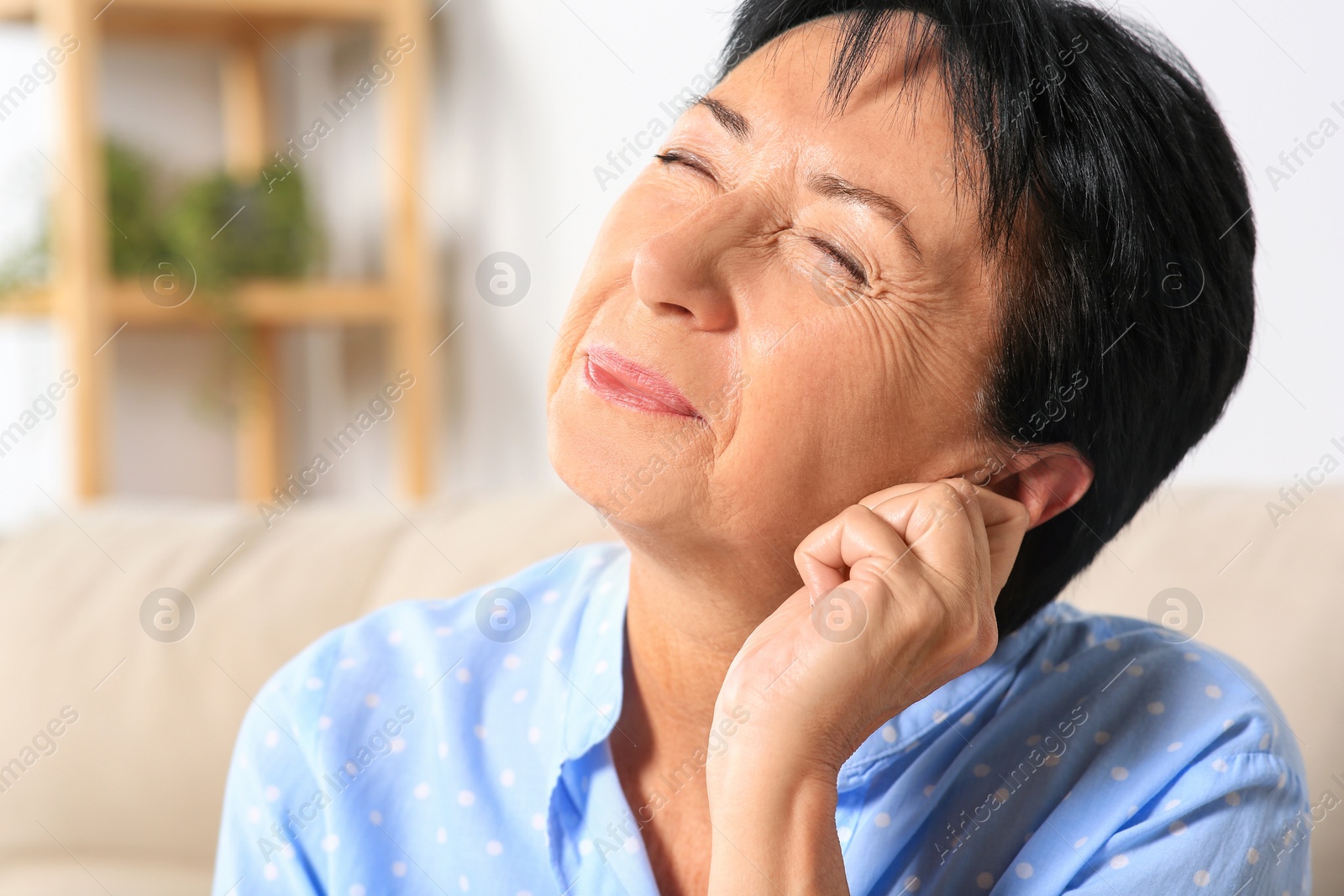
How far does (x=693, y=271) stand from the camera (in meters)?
0.83

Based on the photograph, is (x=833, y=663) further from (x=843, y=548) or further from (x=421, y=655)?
(x=421, y=655)

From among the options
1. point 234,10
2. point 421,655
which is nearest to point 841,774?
point 421,655

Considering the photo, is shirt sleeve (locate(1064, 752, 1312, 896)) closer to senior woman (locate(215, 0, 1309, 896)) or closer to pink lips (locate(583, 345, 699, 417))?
senior woman (locate(215, 0, 1309, 896))

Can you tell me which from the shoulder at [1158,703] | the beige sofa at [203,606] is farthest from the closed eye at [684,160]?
the beige sofa at [203,606]

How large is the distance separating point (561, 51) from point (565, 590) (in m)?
1.61

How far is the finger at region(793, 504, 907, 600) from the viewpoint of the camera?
33.2 inches

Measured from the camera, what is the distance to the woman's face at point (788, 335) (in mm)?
833

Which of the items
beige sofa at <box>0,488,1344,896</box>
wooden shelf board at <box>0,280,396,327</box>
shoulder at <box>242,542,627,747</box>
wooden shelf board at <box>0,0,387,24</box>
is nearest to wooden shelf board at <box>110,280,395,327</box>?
wooden shelf board at <box>0,280,396,327</box>

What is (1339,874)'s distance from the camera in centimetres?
118

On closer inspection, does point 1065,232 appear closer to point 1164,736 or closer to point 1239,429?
point 1164,736

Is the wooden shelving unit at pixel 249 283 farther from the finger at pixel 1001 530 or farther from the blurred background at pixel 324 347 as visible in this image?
the finger at pixel 1001 530

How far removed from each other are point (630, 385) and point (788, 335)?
0.12 metres

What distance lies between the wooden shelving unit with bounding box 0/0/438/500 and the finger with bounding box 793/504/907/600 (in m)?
1.97

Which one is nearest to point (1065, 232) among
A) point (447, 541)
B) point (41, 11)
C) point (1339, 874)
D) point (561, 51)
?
point (1339, 874)
